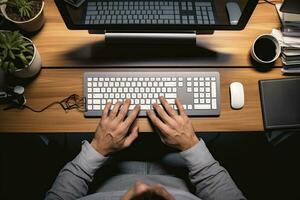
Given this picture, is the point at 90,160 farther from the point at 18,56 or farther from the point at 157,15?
the point at 157,15

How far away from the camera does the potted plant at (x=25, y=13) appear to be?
3.61ft

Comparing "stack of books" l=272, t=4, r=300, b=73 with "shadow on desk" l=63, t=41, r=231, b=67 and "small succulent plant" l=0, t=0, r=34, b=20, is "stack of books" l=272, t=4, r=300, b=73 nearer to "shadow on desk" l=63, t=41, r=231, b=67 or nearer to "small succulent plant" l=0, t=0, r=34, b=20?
"shadow on desk" l=63, t=41, r=231, b=67

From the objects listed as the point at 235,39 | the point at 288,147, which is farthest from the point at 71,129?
the point at 288,147

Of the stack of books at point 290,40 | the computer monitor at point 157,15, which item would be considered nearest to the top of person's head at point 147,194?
the computer monitor at point 157,15

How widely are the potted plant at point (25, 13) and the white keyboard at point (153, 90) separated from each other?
0.82 feet

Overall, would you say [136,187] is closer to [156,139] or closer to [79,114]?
[79,114]

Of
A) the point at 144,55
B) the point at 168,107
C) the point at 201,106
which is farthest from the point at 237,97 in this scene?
Result: the point at 144,55

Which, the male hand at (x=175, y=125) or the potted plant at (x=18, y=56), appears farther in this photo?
the male hand at (x=175, y=125)

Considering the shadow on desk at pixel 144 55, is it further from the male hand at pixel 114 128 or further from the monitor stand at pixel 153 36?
the male hand at pixel 114 128

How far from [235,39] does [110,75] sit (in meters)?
0.45

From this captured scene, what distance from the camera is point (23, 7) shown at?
1.09 meters

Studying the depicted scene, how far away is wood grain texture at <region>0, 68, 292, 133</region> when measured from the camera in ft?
3.63

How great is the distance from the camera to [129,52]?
1187 mm

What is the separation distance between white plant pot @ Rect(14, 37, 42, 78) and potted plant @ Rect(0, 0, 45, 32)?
0.30ft
